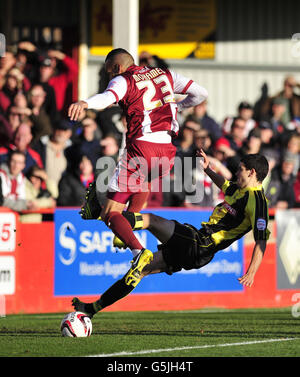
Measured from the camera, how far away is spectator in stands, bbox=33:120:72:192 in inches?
534

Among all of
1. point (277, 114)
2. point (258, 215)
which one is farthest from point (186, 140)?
point (258, 215)

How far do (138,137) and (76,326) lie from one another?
6.41 feet

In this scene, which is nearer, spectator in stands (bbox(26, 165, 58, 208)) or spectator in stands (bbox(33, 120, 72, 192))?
spectator in stands (bbox(26, 165, 58, 208))

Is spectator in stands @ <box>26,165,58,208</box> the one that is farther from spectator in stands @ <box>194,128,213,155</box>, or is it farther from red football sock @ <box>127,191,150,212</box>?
red football sock @ <box>127,191,150,212</box>

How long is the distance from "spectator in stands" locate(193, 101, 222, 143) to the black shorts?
593cm

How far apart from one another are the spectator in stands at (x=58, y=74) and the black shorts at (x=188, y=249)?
20.0ft

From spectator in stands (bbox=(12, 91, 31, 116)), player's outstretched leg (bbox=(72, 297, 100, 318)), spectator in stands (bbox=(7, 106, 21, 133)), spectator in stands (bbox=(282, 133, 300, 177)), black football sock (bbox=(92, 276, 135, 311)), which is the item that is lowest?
player's outstretched leg (bbox=(72, 297, 100, 318))

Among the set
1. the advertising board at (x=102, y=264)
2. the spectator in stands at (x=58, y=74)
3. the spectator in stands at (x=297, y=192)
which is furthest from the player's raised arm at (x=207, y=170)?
the spectator in stands at (x=58, y=74)

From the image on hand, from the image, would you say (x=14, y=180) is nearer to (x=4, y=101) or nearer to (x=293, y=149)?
(x=4, y=101)

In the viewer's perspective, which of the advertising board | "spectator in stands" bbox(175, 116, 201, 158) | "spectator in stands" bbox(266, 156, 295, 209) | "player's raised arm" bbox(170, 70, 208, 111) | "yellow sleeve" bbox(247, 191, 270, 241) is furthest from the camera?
"spectator in stands" bbox(266, 156, 295, 209)

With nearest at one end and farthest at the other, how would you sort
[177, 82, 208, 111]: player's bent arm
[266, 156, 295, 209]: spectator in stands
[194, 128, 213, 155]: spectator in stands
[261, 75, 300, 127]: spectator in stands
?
[177, 82, 208, 111]: player's bent arm, [194, 128, 213, 155]: spectator in stands, [266, 156, 295, 209]: spectator in stands, [261, 75, 300, 127]: spectator in stands

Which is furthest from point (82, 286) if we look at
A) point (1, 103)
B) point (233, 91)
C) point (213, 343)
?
point (233, 91)

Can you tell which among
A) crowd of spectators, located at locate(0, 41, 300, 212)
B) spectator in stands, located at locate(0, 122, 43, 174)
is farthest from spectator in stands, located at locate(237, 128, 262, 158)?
spectator in stands, located at locate(0, 122, 43, 174)
